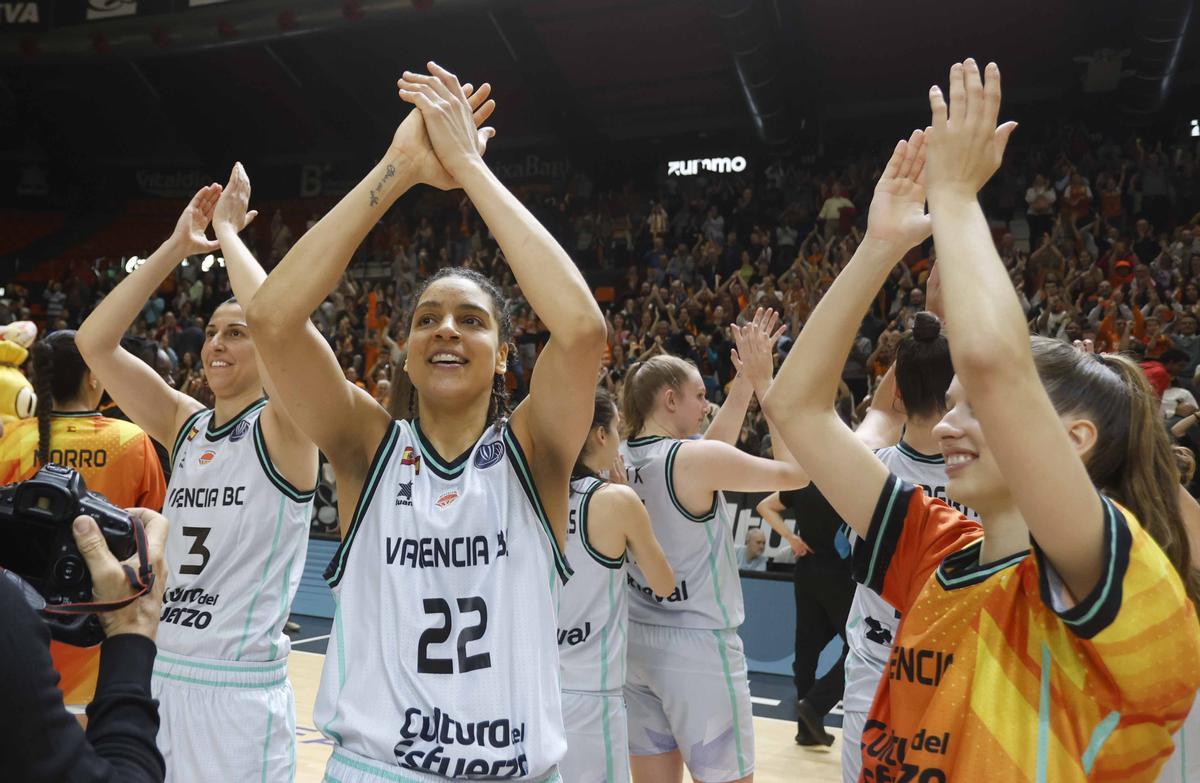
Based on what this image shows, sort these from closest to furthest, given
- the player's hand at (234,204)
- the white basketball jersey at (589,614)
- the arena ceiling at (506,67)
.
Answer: the player's hand at (234,204) → the white basketball jersey at (589,614) → the arena ceiling at (506,67)

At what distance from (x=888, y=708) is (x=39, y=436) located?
134 inches

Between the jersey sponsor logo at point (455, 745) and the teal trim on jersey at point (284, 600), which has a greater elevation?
the teal trim on jersey at point (284, 600)

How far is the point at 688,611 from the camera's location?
425cm

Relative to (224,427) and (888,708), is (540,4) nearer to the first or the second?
(224,427)

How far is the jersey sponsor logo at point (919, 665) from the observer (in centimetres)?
179

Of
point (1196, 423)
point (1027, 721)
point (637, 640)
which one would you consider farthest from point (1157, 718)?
point (1196, 423)

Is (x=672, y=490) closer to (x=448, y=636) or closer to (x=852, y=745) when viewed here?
(x=852, y=745)

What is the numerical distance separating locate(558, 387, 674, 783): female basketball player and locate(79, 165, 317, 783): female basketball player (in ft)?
3.09

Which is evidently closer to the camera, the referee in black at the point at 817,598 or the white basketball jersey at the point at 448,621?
the white basketball jersey at the point at 448,621

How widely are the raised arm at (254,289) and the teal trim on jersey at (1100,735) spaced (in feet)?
5.13

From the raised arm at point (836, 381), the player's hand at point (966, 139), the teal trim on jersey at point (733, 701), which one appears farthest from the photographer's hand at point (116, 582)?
the teal trim on jersey at point (733, 701)

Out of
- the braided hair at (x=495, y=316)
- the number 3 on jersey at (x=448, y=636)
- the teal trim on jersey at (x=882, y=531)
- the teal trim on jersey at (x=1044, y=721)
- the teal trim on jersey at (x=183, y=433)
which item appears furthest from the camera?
the teal trim on jersey at (x=183, y=433)

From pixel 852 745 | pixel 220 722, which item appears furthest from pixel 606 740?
pixel 220 722

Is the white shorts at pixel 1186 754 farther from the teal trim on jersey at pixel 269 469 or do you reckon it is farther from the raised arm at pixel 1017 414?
the teal trim on jersey at pixel 269 469
